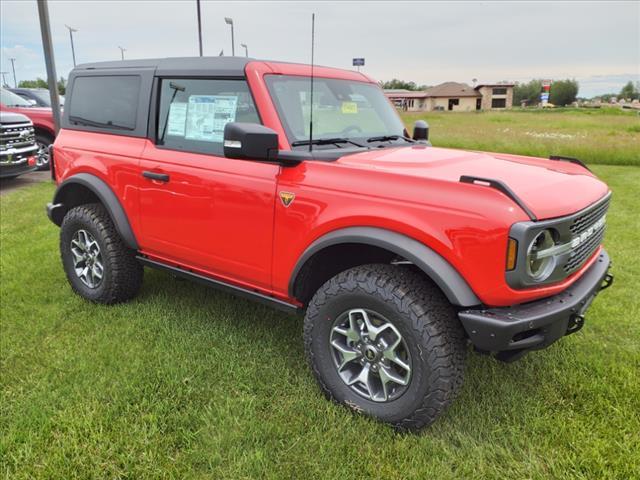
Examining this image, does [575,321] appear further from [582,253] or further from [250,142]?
[250,142]

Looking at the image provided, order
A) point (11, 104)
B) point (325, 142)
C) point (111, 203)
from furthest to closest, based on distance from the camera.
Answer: point (11, 104)
point (111, 203)
point (325, 142)

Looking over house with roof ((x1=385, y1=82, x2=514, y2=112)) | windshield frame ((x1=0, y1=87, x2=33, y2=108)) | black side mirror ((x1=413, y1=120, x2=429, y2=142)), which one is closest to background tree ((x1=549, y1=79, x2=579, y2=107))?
house with roof ((x1=385, y1=82, x2=514, y2=112))

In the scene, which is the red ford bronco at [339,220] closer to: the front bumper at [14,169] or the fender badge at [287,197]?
the fender badge at [287,197]

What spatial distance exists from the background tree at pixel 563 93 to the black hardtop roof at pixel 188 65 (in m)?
117

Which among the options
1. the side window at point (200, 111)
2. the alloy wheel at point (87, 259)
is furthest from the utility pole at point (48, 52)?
the side window at point (200, 111)

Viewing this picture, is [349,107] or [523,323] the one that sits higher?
[349,107]

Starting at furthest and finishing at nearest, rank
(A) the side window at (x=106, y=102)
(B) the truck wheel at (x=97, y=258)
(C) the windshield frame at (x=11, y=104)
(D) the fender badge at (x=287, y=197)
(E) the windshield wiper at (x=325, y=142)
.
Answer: (C) the windshield frame at (x=11, y=104)
(B) the truck wheel at (x=97, y=258)
(A) the side window at (x=106, y=102)
(E) the windshield wiper at (x=325, y=142)
(D) the fender badge at (x=287, y=197)

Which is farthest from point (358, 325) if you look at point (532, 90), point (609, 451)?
point (532, 90)

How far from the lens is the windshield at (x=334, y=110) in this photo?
3119mm

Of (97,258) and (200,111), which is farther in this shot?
(97,258)

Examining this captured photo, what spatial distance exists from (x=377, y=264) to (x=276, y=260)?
62 cm

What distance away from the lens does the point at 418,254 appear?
2391 mm

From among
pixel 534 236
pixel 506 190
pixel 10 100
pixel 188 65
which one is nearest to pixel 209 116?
pixel 188 65

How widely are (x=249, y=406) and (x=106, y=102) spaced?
263 centimetres
